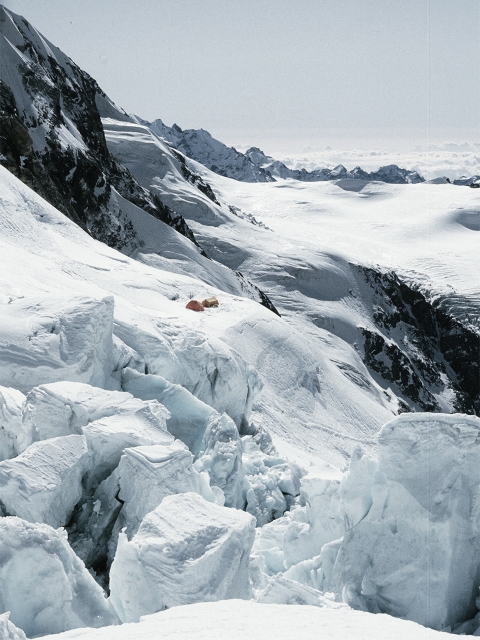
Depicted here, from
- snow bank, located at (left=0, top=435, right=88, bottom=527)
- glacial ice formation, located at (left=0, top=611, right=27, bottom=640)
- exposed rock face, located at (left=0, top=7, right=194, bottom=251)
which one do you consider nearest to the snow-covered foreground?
glacial ice formation, located at (left=0, top=611, right=27, bottom=640)

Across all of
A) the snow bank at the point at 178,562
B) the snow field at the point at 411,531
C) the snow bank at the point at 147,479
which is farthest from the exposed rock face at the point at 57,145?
the snow bank at the point at 178,562

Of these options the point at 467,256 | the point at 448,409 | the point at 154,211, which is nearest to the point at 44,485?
the point at 154,211

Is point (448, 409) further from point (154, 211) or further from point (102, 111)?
point (102, 111)

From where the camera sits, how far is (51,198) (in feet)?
130

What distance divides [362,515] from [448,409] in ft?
169

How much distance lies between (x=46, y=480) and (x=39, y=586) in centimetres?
227

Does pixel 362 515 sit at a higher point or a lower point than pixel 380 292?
higher

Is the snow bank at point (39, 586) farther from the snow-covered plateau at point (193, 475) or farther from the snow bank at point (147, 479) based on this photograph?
the snow bank at point (147, 479)

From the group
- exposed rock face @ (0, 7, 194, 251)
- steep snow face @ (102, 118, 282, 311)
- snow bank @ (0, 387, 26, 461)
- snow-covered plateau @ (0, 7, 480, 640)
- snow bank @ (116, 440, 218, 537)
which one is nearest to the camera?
snow-covered plateau @ (0, 7, 480, 640)

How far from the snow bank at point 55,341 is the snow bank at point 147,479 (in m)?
3.68

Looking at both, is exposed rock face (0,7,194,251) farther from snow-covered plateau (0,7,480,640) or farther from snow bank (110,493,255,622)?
snow bank (110,493,255,622)

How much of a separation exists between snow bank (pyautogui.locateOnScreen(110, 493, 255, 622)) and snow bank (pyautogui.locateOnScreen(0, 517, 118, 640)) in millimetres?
471

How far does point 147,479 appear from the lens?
973 cm

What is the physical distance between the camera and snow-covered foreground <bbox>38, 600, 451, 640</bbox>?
19.1 feet
